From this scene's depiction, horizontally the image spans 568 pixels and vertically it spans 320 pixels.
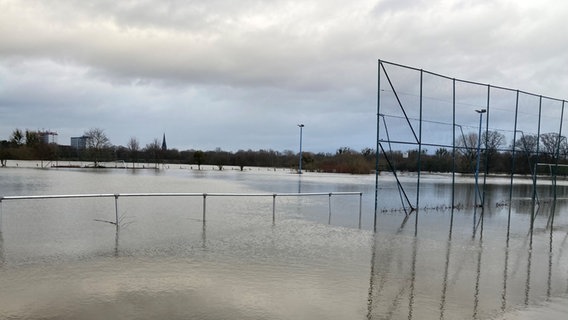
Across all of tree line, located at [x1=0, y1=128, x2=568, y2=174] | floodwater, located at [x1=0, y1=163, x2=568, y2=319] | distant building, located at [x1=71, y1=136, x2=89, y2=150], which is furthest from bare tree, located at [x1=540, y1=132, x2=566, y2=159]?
distant building, located at [x1=71, y1=136, x2=89, y2=150]

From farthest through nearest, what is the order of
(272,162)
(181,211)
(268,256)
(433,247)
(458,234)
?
(272,162), (181,211), (458,234), (433,247), (268,256)

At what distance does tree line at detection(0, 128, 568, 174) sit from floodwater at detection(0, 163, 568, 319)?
19.7 ft

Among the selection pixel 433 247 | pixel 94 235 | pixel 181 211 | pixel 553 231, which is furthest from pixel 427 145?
pixel 94 235

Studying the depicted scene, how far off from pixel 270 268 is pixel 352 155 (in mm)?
74714

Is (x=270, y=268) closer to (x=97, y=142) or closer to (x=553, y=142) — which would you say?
(x=553, y=142)

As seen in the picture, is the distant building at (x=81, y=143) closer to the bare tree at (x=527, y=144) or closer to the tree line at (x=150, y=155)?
the tree line at (x=150, y=155)

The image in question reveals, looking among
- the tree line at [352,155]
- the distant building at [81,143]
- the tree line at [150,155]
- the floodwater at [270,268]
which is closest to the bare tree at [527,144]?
the tree line at [352,155]

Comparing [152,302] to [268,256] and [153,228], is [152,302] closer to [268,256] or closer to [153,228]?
[268,256]

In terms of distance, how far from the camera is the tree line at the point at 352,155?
21000 mm

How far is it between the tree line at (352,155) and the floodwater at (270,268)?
600 cm

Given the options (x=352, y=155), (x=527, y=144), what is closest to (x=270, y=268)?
(x=527, y=144)

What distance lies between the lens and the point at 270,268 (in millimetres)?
7363

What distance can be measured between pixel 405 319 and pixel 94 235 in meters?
7.22

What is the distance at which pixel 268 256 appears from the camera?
8.26 meters
